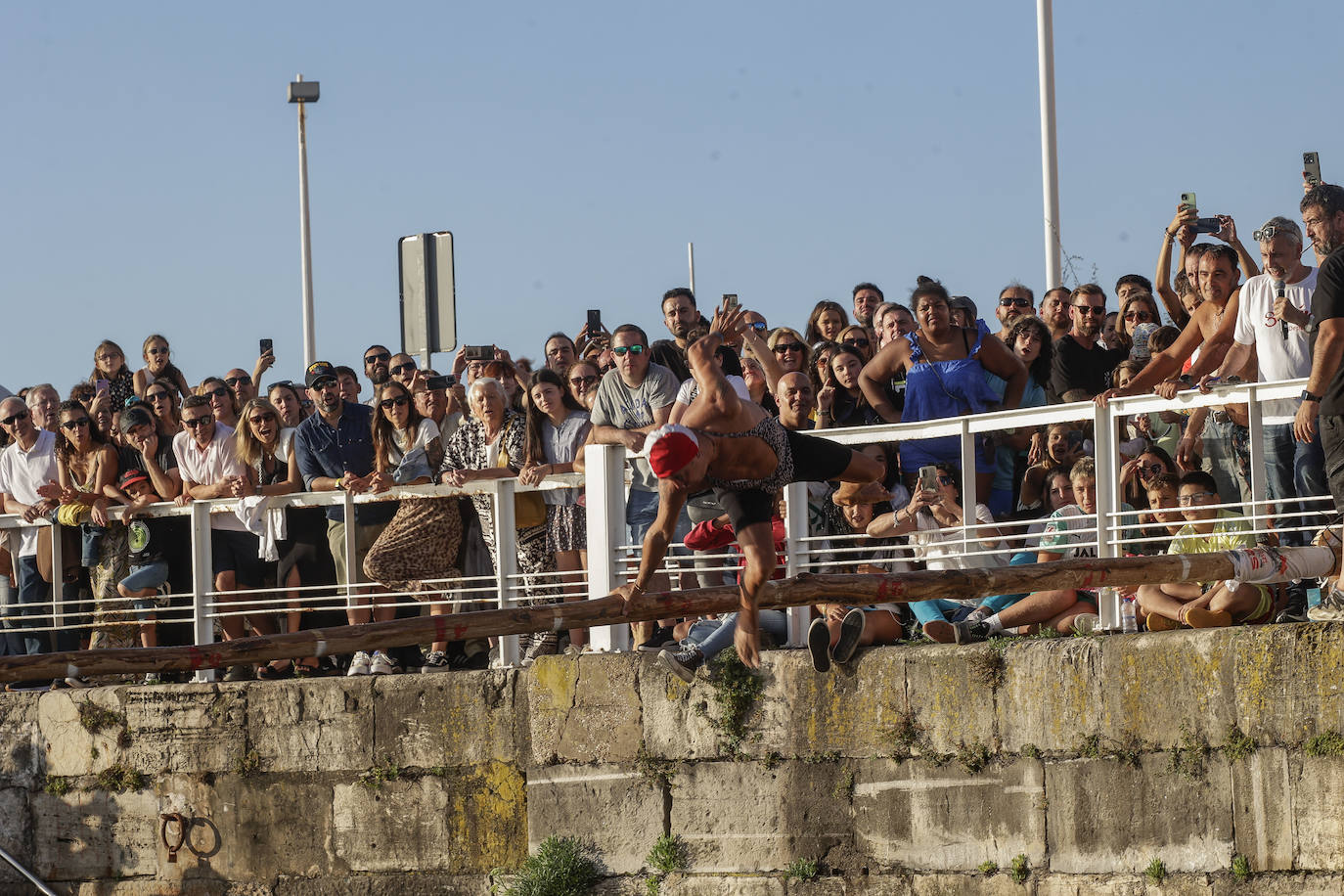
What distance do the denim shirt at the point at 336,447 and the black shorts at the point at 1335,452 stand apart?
230 inches

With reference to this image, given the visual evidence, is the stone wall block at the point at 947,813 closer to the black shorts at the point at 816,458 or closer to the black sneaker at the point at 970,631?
the black sneaker at the point at 970,631

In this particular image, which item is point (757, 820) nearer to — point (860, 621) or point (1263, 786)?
point (860, 621)

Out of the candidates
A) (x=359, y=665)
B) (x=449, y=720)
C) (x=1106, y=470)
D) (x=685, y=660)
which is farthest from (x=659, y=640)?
(x=1106, y=470)

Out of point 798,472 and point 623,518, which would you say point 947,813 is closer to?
point 798,472

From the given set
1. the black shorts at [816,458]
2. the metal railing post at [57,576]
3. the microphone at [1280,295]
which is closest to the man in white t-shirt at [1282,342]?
the microphone at [1280,295]

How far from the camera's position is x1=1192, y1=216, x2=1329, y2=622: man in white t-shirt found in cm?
840

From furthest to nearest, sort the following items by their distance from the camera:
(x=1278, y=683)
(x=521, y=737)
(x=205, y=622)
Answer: (x=205, y=622) < (x=521, y=737) < (x=1278, y=683)

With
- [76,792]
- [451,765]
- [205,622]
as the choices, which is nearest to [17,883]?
[76,792]

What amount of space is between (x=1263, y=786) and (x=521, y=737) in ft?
12.8

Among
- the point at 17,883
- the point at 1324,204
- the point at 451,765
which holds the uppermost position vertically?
the point at 1324,204

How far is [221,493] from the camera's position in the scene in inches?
458

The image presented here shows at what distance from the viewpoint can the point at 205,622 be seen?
37.7 feet

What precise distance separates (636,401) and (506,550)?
1064 mm

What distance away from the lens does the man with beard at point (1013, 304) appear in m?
11.4
